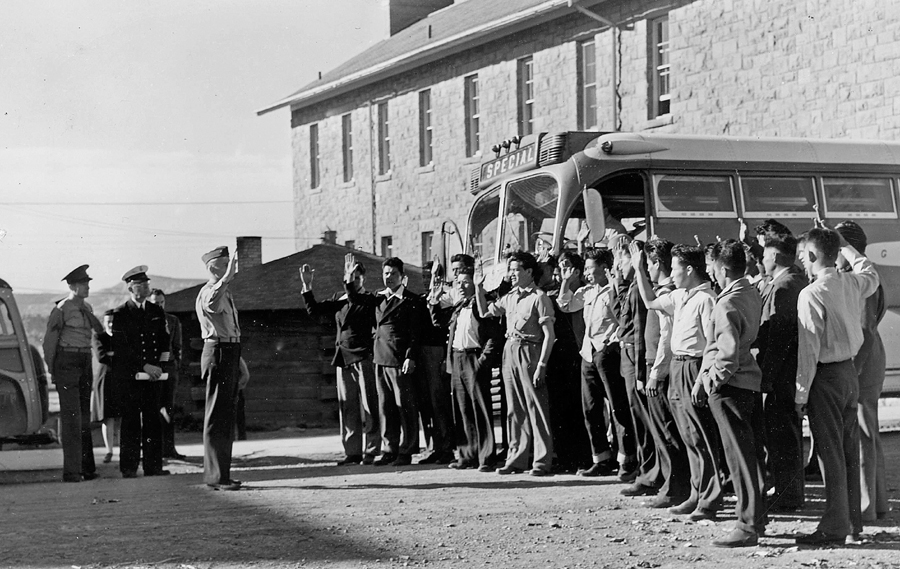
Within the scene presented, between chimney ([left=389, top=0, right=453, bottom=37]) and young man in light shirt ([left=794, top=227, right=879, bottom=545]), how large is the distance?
32.7 meters

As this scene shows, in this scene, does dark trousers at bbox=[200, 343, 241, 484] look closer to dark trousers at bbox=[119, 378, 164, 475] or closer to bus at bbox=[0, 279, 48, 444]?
dark trousers at bbox=[119, 378, 164, 475]

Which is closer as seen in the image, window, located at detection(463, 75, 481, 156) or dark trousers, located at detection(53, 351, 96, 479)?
dark trousers, located at detection(53, 351, 96, 479)

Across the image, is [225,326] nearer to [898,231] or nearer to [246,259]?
[898,231]

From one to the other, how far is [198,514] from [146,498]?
53.5 inches

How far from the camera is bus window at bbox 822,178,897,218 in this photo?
14570 millimetres

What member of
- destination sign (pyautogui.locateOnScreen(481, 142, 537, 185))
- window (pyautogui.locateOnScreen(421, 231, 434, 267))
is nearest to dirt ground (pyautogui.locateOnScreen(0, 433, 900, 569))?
destination sign (pyautogui.locateOnScreen(481, 142, 537, 185))

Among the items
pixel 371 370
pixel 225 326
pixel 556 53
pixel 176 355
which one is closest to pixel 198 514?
pixel 225 326

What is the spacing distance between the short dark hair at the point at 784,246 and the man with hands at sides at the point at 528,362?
133 inches

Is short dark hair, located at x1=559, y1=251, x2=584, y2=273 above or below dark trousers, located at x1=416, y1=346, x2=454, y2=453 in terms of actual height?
above

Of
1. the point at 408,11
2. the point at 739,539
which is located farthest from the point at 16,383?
the point at 408,11

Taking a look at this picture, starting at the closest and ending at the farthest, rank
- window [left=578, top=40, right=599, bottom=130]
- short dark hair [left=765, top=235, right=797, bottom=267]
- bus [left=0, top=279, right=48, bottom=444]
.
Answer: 1. short dark hair [left=765, top=235, right=797, bottom=267]
2. bus [left=0, top=279, right=48, bottom=444]
3. window [left=578, top=40, right=599, bottom=130]

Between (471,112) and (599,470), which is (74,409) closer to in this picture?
(599,470)

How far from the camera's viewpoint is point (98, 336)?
1278 centimetres

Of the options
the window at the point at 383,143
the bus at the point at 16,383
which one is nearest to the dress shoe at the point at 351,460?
the bus at the point at 16,383
